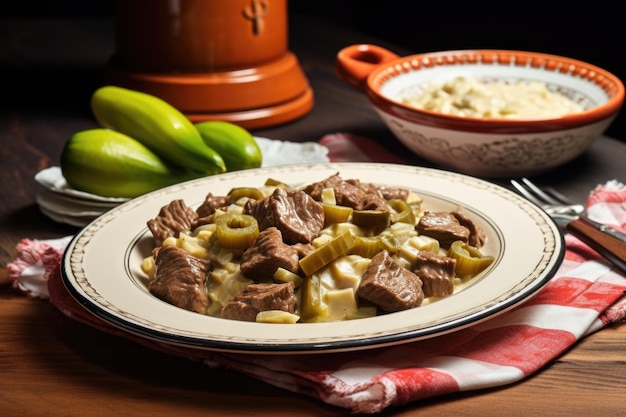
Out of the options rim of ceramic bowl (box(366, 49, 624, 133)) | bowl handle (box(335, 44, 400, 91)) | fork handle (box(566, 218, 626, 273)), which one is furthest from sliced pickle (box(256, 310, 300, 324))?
bowl handle (box(335, 44, 400, 91))

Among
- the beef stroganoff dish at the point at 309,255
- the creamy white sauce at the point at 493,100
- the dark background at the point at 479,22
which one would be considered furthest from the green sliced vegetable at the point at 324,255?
the dark background at the point at 479,22

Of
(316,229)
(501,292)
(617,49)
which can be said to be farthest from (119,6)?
(617,49)

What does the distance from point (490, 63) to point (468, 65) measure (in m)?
0.06

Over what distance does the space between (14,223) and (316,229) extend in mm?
825

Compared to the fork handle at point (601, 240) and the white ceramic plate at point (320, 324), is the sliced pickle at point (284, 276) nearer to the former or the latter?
the white ceramic plate at point (320, 324)

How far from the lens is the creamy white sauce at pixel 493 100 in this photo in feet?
7.39

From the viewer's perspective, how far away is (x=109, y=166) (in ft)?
6.55

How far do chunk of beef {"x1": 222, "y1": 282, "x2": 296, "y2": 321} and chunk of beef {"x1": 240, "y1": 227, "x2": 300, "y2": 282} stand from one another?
0.04m

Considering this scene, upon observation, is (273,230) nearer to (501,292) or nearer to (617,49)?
(501,292)

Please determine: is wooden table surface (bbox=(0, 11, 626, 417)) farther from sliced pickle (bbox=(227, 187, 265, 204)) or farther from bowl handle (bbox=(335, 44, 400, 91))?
bowl handle (bbox=(335, 44, 400, 91))

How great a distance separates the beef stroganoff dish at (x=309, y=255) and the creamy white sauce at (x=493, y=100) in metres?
0.60

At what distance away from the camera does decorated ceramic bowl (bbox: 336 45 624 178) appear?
210cm

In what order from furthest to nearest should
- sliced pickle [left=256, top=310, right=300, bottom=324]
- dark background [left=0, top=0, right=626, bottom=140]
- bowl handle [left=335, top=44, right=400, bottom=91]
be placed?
dark background [left=0, top=0, right=626, bottom=140] → bowl handle [left=335, top=44, right=400, bottom=91] → sliced pickle [left=256, top=310, right=300, bottom=324]

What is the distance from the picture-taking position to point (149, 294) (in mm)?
1445
